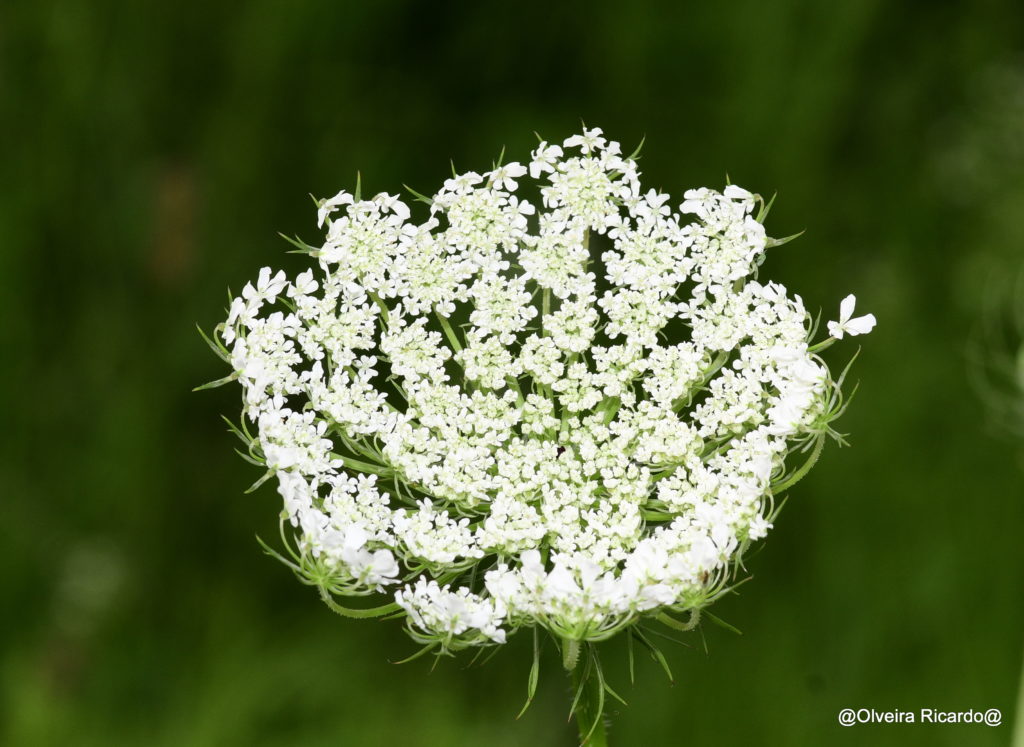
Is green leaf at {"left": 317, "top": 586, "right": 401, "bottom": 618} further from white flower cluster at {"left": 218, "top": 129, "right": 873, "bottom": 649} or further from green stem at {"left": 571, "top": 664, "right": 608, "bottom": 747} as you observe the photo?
green stem at {"left": 571, "top": 664, "right": 608, "bottom": 747}

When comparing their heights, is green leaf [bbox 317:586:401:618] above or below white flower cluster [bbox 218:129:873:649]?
below

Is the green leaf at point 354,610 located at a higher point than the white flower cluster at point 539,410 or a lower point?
lower

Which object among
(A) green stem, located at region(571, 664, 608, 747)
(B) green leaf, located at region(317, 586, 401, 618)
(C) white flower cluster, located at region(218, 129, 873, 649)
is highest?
(C) white flower cluster, located at region(218, 129, 873, 649)

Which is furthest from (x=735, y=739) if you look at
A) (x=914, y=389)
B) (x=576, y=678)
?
(x=576, y=678)

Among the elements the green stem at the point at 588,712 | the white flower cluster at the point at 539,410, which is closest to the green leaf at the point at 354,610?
the white flower cluster at the point at 539,410

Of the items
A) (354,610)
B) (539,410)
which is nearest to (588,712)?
(354,610)

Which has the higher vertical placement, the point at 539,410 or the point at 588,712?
the point at 539,410

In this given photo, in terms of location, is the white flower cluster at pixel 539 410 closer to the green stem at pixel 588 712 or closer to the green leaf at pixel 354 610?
the green leaf at pixel 354 610

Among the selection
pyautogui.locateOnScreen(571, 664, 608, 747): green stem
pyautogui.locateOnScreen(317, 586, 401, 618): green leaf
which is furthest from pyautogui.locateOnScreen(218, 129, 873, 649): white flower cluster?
pyautogui.locateOnScreen(571, 664, 608, 747): green stem

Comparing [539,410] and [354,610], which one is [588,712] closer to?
[354,610]
